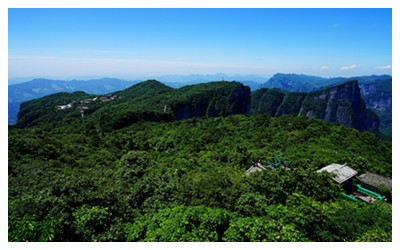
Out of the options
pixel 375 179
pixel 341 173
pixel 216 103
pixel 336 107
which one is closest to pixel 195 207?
pixel 341 173

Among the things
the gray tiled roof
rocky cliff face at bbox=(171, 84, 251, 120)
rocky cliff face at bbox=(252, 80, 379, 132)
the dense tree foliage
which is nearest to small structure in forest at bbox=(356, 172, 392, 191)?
the gray tiled roof

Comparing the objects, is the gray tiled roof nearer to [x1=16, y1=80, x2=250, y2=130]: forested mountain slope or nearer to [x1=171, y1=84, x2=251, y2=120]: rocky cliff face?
[x1=16, y1=80, x2=250, y2=130]: forested mountain slope

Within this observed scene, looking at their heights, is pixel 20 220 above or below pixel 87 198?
above

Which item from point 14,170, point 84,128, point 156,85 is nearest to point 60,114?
point 84,128

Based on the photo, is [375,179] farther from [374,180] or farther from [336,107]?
[336,107]

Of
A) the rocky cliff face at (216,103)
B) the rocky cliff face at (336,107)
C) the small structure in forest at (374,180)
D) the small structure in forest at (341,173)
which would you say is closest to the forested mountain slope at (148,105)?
the rocky cliff face at (216,103)

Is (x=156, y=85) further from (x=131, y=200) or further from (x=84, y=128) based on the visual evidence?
(x=131, y=200)

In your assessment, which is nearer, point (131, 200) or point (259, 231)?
point (259, 231)
